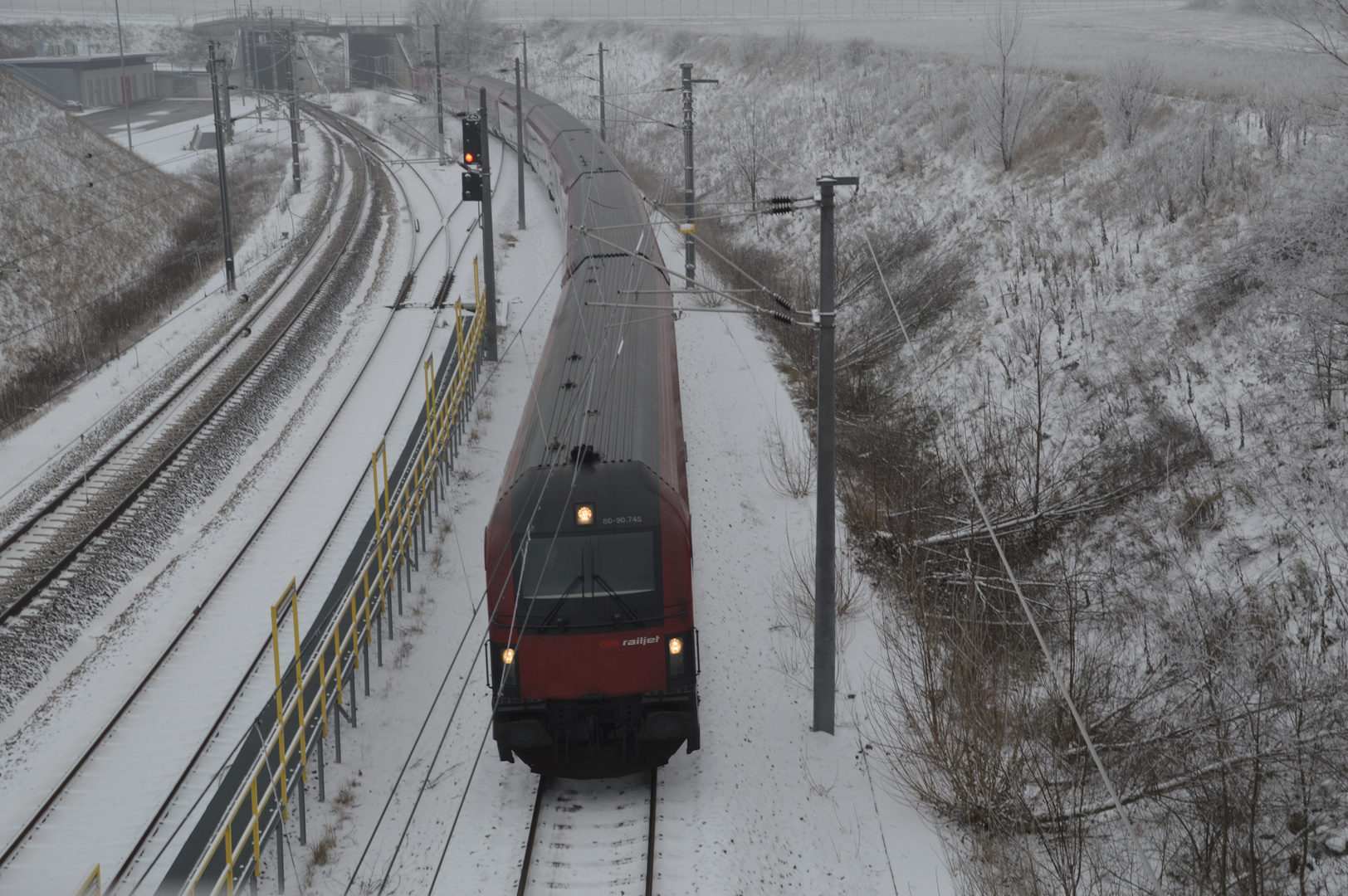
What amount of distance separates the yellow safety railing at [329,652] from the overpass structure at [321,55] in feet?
217

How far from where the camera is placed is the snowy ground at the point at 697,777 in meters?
9.13

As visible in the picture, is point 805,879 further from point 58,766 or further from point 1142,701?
point 58,766

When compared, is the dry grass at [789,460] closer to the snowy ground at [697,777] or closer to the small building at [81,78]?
the snowy ground at [697,777]

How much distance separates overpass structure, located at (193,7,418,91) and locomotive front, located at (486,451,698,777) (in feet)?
239

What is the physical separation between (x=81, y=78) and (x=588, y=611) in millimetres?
75152

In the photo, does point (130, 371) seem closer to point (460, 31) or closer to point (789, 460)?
point (789, 460)

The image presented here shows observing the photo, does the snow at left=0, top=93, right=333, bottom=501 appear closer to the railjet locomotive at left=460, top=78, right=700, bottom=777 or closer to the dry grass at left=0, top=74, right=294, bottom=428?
the dry grass at left=0, top=74, right=294, bottom=428

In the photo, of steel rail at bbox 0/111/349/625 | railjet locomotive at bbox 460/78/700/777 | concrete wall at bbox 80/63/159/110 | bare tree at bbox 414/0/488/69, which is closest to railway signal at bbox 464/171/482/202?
steel rail at bbox 0/111/349/625

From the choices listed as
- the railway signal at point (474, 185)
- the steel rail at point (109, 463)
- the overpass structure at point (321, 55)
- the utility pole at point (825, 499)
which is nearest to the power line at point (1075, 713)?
the utility pole at point (825, 499)

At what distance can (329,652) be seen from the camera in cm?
1161

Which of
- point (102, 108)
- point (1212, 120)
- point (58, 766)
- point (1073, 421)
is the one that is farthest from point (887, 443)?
point (102, 108)

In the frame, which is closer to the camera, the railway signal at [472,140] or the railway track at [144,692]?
the railway track at [144,692]

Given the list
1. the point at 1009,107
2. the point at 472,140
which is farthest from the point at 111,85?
the point at 1009,107

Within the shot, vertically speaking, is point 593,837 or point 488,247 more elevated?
point 488,247
